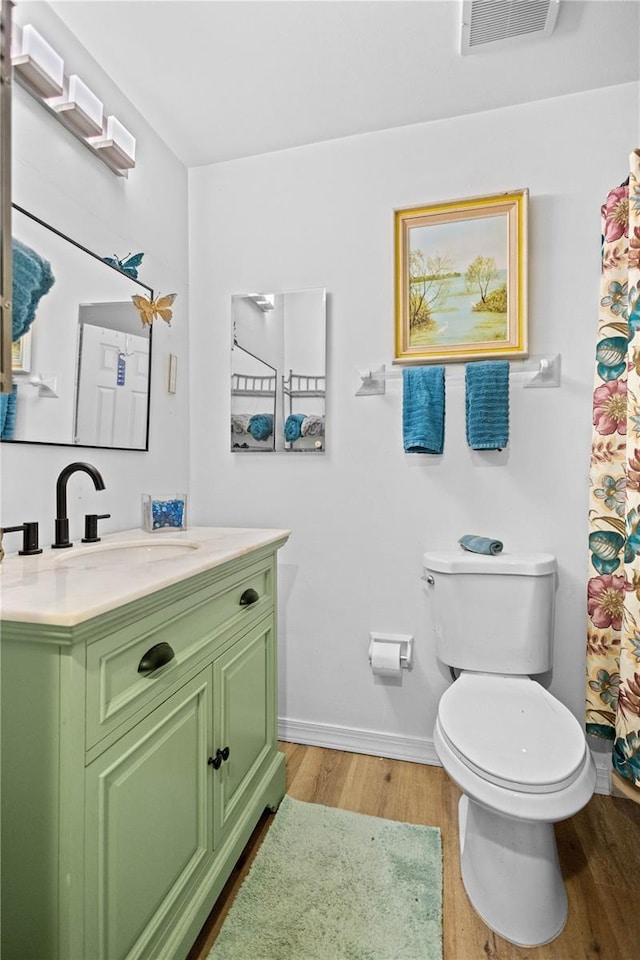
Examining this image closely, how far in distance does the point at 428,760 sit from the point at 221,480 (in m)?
1.37

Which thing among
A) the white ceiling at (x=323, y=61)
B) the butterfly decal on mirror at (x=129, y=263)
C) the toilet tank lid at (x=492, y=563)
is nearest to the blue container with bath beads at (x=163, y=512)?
the butterfly decal on mirror at (x=129, y=263)

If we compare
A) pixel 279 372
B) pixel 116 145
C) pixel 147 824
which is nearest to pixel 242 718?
pixel 147 824

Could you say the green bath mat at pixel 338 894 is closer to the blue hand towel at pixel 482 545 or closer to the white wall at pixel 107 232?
the blue hand towel at pixel 482 545

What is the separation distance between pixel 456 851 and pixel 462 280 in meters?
1.85

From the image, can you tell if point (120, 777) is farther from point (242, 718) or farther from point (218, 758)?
point (242, 718)

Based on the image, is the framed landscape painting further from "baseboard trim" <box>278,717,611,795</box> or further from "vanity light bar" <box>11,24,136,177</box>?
"baseboard trim" <box>278,717,611,795</box>

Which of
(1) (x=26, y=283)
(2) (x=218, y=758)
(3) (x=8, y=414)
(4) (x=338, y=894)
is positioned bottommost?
(4) (x=338, y=894)

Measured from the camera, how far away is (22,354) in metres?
1.29

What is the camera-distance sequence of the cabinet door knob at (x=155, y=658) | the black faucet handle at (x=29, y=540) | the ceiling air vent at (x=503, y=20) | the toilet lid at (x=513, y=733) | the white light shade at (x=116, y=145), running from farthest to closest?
the white light shade at (x=116, y=145)
the ceiling air vent at (x=503, y=20)
the black faucet handle at (x=29, y=540)
the toilet lid at (x=513, y=733)
the cabinet door knob at (x=155, y=658)

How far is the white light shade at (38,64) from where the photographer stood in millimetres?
1273

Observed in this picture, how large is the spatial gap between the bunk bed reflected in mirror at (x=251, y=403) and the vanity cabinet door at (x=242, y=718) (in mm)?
756

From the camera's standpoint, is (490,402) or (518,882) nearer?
(518,882)

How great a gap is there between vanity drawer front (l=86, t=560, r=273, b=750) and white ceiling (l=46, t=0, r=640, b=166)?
1.62 metres

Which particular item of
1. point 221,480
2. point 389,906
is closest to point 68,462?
point 221,480
